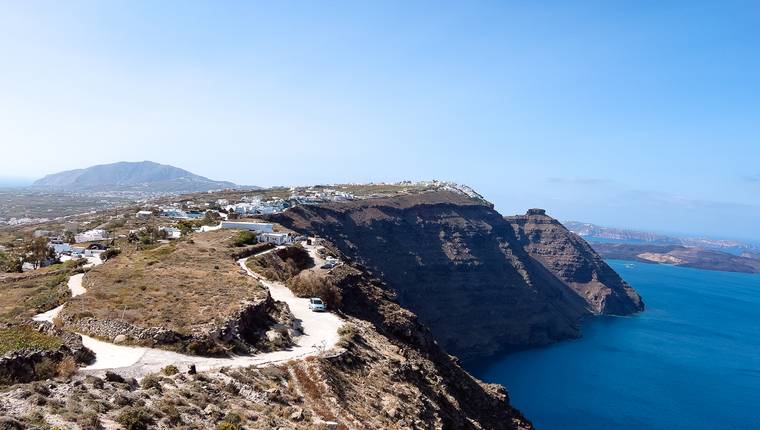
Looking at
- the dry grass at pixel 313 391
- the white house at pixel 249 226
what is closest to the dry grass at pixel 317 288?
the dry grass at pixel 313 391

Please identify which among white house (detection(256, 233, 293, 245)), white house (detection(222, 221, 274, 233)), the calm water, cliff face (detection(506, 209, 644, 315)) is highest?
white house (detection(222, 221, 274, 233))

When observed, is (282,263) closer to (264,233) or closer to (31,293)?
(264,233)

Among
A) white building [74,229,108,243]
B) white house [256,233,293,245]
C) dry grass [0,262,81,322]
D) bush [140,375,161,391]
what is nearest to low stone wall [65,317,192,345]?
dry grass [0,262,81,322]

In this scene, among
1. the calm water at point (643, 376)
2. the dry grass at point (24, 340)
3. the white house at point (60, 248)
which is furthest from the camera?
the calm water at point (643, 376)

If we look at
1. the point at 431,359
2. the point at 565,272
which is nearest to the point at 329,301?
the point at 431,359

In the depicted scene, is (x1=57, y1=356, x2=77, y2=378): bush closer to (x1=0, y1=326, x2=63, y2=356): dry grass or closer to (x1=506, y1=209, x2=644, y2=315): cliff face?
(x1=0, y1=326, x2=63, y2=356): dry grass

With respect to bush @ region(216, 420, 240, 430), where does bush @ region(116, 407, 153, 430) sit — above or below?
above

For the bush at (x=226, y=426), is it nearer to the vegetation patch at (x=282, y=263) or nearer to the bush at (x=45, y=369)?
the bush at (x=45, y=369)
